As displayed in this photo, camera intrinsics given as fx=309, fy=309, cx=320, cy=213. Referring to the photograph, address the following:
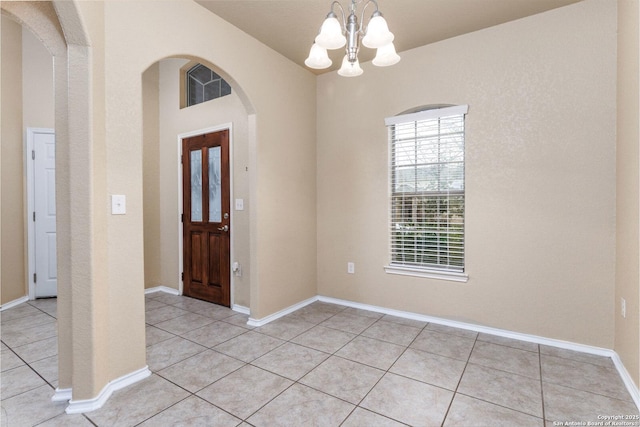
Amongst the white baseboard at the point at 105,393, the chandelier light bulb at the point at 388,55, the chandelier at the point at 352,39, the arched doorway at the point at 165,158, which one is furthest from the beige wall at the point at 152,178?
the chandelier light bulb at the point at 388,55

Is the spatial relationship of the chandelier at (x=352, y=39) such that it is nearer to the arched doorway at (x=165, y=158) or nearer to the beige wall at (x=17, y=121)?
the arched doorway at (x=165, y=158)

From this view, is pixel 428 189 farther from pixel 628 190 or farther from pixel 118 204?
pixel 118 204

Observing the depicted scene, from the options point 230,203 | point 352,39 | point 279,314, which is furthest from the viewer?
point 230,203

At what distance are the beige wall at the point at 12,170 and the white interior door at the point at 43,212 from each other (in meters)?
0.13

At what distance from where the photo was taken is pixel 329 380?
2.11m

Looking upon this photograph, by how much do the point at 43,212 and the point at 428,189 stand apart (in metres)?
4.77

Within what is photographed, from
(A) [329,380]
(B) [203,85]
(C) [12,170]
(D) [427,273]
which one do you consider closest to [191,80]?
(B) [203,85]

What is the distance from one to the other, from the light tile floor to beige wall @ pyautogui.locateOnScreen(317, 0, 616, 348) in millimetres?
359

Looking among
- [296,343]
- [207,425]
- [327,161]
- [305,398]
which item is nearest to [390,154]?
[327,161]

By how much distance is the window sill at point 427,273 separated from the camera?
2.99 m

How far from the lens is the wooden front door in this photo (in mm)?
3691

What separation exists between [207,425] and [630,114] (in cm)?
324

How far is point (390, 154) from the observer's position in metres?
3.36

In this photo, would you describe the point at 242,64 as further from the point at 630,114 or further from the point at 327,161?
A: the point at 630,114
